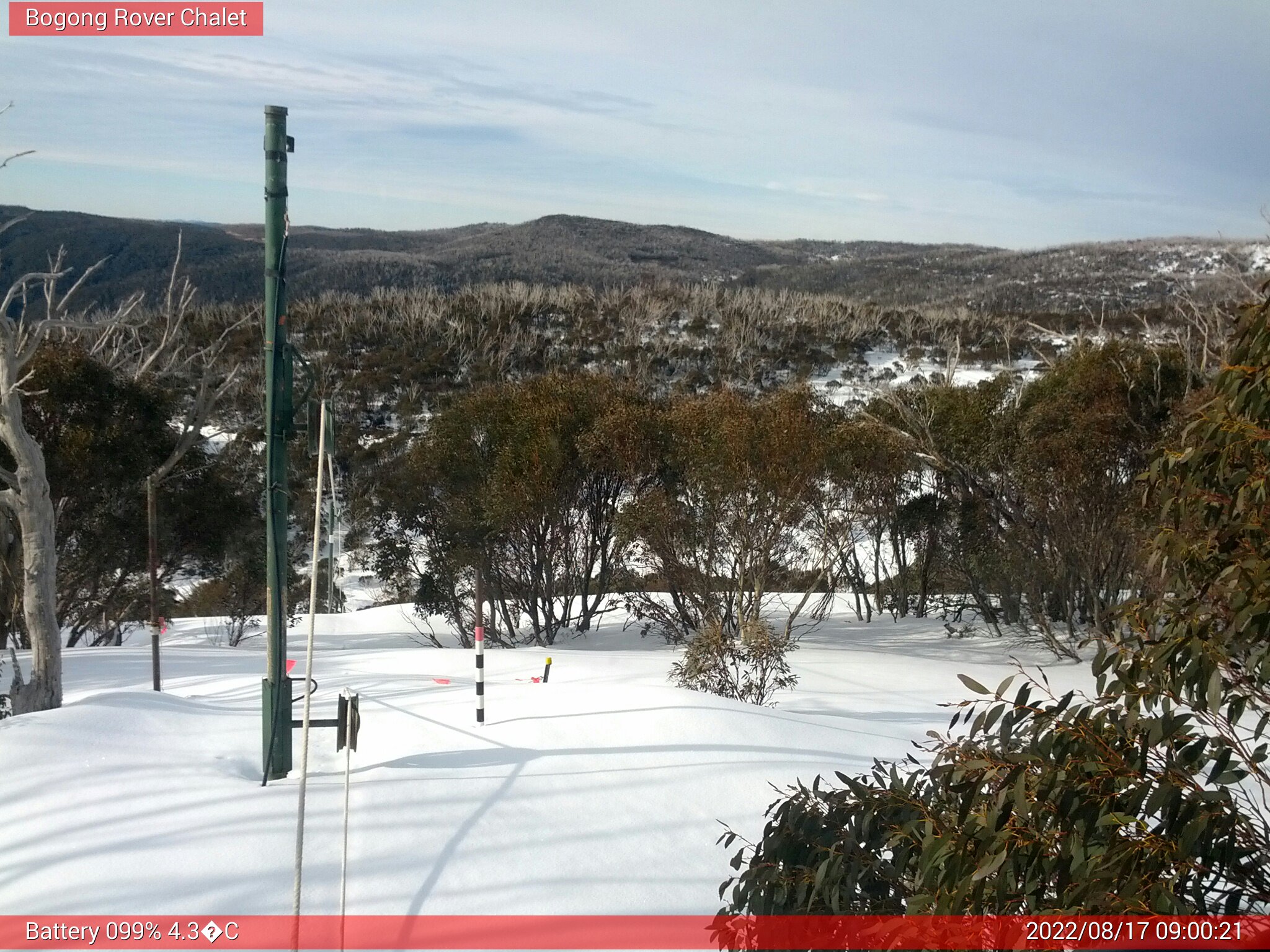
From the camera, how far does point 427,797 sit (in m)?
5.09

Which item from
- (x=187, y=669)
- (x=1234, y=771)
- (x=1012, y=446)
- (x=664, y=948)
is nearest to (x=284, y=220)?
(x=664, y=948)

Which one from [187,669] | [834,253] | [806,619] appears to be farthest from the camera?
[834,253]

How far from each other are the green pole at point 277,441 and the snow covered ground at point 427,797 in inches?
11.8

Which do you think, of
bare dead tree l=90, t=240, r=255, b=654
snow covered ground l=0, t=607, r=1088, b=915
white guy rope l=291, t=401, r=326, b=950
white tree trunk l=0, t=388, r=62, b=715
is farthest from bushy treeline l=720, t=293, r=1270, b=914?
bare dead tree l=90, t=240, r=255, b=654

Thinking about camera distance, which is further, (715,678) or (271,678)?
(715,678)

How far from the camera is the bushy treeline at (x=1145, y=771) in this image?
1.87 meters

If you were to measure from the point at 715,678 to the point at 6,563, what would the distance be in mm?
9509

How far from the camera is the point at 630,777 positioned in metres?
5.57

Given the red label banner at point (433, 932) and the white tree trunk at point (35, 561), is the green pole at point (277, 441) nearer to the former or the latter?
the red label banner at point (433, 932)

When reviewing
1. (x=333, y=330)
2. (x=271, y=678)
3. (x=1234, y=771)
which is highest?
(x=333, y=330)

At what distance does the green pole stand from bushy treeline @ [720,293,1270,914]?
368cm

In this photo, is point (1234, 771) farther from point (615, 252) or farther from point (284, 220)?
point (615, 252)

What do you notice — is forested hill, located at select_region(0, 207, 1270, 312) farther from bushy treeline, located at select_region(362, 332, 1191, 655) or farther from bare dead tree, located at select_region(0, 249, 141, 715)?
bare dead tree, located at select_region(0, 249, 141, 715)

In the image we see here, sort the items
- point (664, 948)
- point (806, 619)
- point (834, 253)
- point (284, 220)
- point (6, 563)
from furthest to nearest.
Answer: point (834, 253), point (806, 619), point (6, 563), point (284, 220), point (664, 948)
